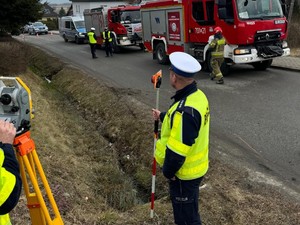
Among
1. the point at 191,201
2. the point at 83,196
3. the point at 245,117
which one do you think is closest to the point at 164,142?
the point at 191,201

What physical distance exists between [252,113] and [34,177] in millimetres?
6605

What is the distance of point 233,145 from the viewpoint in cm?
662

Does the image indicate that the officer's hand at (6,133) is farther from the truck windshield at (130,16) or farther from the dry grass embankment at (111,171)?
the truck windshield at (130,16)

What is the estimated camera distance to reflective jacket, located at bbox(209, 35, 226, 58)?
11125mm

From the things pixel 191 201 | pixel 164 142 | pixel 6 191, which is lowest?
pixel 191 201

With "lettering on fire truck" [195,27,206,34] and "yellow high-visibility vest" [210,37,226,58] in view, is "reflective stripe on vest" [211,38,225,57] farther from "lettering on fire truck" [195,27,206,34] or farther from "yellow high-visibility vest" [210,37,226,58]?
"lettering on fire truck" [195,27,206,34]

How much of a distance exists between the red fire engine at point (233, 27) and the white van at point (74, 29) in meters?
15.7

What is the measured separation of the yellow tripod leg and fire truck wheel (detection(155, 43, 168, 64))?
13418mm

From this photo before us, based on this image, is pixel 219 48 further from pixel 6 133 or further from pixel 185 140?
pixel 6 133

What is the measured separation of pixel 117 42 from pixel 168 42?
6.33 metres

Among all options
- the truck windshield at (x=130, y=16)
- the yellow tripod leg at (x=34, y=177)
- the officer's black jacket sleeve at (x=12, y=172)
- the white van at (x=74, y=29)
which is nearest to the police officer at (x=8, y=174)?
the officer's black jacket sleeve at (x=12, y=172)

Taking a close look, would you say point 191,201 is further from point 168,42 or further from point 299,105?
point 168,42

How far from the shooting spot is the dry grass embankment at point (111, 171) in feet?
14.0

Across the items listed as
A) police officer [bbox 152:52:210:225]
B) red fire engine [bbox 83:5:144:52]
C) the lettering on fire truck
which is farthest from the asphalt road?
red fire engine [bbox 83:5:144:52]
